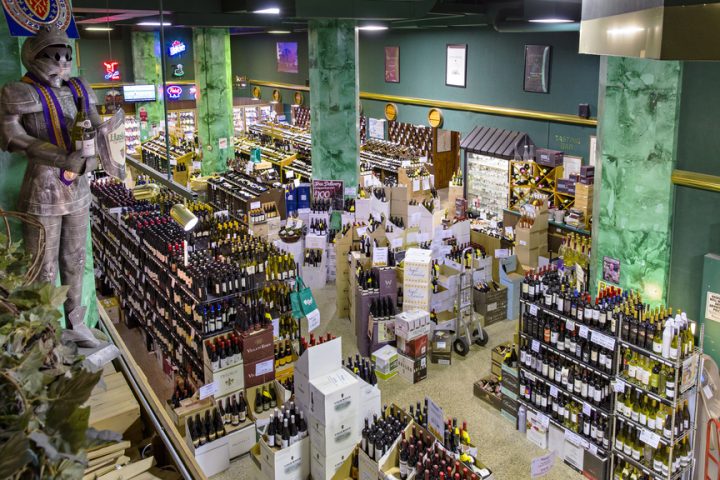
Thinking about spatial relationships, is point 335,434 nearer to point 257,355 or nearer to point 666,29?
point 257,355

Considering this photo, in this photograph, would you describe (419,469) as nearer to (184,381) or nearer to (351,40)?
(184,381)

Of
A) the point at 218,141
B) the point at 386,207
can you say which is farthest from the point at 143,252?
the point at 218,141

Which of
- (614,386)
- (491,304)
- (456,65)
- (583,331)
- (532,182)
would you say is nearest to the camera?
(614,386)

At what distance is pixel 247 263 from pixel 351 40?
632 cm

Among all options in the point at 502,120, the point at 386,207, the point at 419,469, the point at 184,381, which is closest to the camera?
the point at 419,469

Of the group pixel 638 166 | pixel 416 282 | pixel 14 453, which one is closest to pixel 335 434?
pixel 416 282

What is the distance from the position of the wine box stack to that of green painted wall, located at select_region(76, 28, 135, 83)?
20259mm

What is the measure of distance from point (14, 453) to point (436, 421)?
449cm

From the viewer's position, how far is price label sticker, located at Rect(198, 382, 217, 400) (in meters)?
6.28

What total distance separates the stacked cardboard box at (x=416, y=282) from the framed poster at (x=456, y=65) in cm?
901

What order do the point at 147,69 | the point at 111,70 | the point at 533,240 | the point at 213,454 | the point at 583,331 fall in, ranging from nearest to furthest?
the point at 583,331 → the point at 213,454 → the point at 533,240 → the point at 111,70 → the point at 147,69

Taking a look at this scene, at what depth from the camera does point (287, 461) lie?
5.36m

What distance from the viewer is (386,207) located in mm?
11641

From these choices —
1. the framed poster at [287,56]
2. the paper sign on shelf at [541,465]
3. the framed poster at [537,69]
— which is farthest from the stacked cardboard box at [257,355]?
the framed poster at [287,56]
